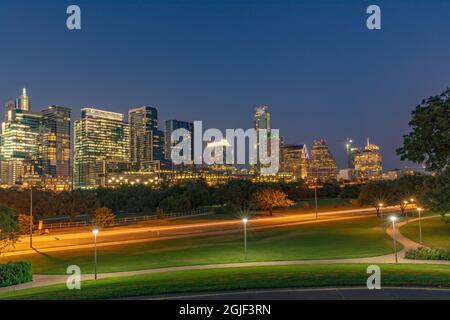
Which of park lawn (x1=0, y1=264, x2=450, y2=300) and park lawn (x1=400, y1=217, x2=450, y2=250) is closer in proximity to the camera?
park lawn (x1=0, y1=264, x2=450, y2=300)

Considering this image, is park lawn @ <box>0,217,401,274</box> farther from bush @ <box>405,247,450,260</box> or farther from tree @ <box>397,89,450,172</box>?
tree @ <box>397,89,450,172</box>

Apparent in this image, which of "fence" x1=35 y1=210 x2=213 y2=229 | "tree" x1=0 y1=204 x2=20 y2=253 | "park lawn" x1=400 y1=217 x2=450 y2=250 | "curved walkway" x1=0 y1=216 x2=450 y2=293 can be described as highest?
"tree" x1=0 y1=204 x2=20 y2=253

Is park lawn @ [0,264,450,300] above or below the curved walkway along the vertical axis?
above

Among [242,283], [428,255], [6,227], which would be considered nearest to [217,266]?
[242,283]

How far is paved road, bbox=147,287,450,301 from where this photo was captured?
13878 millimetres

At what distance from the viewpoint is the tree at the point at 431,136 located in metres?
20.3

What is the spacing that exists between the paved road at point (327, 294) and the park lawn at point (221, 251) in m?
11.8

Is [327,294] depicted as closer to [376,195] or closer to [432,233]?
[432,233]

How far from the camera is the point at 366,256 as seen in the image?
93.0ft

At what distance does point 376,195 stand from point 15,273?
6060 cm

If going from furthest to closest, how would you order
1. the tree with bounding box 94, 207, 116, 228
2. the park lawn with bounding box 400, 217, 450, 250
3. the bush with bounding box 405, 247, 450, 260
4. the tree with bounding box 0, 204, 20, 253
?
the tree with bounding box 94, 207, 116, 228, the park lawn with bounding box 400, 217, 450, 250, the bush with bounding box 405, 247, 450, 260, the tree with bounding box 0, 204, 20, 253

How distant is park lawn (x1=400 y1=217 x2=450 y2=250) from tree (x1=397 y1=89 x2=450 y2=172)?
1293 centimetres

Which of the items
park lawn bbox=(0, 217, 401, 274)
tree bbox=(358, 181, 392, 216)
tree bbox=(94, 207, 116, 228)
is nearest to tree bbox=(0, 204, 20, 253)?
park lawn bbox=(0, 217, 401, 274)

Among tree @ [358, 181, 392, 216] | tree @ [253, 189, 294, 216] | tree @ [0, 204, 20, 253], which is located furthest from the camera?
tree @ [253, 189, 294, 216]
